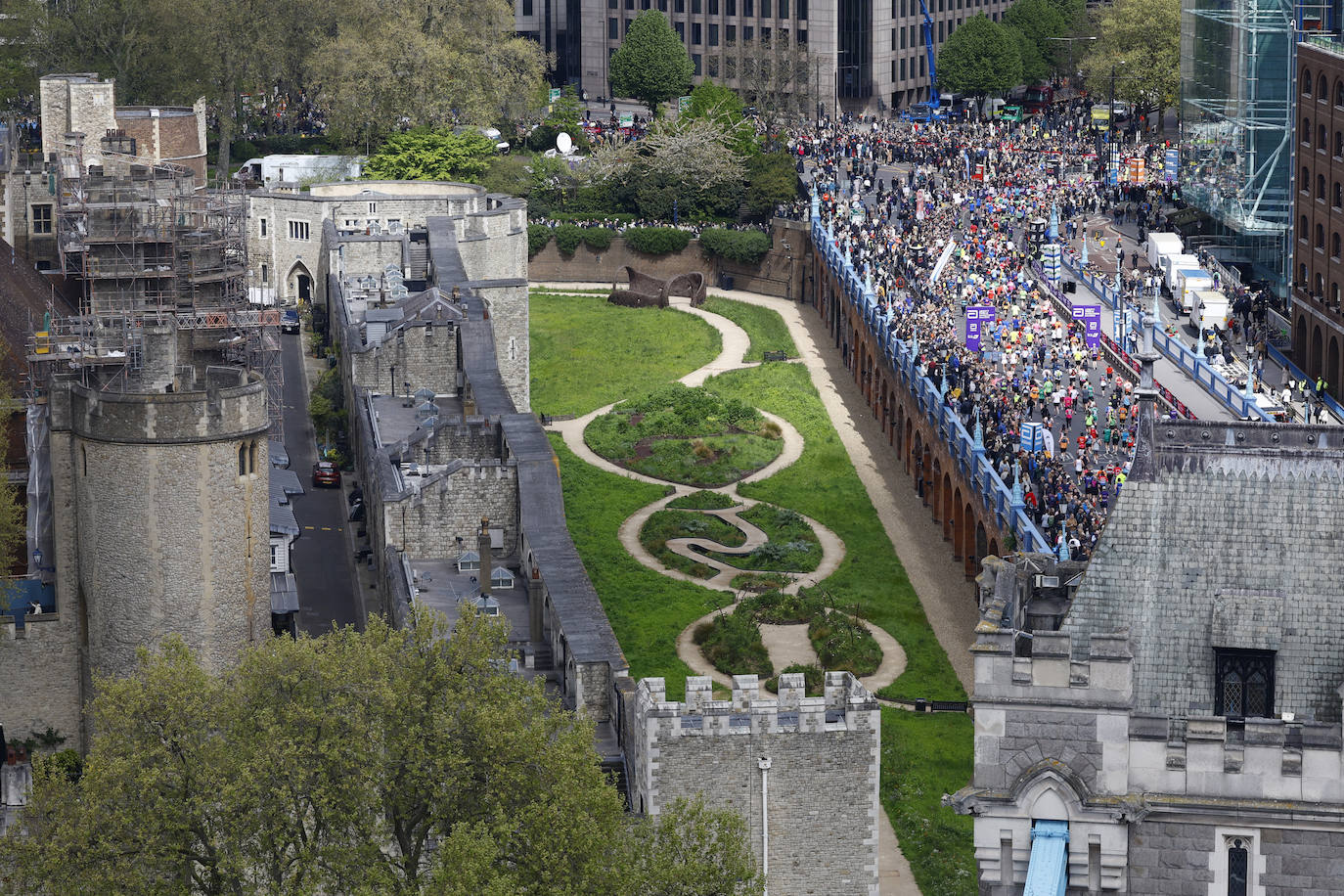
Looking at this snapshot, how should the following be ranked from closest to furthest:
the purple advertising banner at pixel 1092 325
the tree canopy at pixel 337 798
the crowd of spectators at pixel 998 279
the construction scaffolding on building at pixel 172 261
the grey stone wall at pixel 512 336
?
the tree canopy at pixel 337 798 → the construction scaffolding on building at pixel 172 261 → the crowd of spectators at pixel 998 279 → the purple advertising banner at pixel 1092 325 → the grey stone wall at pixel 512 336

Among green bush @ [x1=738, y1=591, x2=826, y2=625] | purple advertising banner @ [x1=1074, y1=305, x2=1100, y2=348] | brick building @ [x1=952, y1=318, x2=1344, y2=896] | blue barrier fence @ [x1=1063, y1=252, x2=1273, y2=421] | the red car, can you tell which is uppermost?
brick building @ [x1=952, y1=318, x2=1344, y2=896]

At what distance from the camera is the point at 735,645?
303 feet

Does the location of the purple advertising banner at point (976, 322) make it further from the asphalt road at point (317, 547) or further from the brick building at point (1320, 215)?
the asphalt road at point (317, 547)

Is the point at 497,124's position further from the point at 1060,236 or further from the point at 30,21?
the point at 1060,236

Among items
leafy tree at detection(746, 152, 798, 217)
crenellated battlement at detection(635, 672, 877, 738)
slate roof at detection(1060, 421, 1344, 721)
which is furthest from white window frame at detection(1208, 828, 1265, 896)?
leafy tree at detection(746, 152, 798, 217)

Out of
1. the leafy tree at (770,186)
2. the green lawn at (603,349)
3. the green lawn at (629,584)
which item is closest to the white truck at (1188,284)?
the green lawn at (603,349)

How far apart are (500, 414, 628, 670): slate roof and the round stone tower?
28.9 ft

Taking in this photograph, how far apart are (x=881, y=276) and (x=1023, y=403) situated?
115 ft

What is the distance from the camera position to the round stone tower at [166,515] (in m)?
71.8

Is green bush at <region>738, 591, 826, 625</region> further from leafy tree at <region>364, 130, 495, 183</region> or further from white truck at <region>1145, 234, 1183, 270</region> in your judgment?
leafy tree at <region>364, 130, 495, 183</region>

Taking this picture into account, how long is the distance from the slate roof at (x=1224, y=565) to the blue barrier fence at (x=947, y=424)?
139 feet

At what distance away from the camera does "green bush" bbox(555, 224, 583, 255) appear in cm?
17325

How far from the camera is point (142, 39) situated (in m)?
177

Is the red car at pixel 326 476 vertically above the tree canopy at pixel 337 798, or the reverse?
the tree canopy at pixel 337 798
